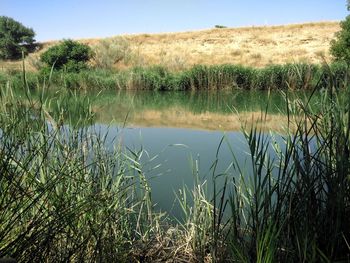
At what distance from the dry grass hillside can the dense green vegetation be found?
17.6 meters

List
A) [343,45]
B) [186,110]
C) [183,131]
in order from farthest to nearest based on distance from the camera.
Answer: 1. [343,45]
2. [186,110]
3. [183,131]

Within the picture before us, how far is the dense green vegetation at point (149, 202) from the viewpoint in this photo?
1348mm

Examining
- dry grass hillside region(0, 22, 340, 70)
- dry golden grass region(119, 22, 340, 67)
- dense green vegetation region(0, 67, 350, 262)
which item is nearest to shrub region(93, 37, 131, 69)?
dry grass hillside region(0, 22, 340, 70)

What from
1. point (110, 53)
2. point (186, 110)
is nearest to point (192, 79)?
point (186, 110)

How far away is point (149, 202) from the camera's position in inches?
97.6

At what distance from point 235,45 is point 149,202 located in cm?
2461

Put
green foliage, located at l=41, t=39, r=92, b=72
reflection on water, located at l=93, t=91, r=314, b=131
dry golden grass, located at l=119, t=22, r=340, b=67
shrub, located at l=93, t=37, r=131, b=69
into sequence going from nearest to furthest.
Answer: reflection on water, located at l=93, t=91, r=314, b=131 < green foliage, located at l=41, t=39, r=92, b=72 < shrub, located at l=93, t=37, r=131, b=69 < dry golden grass, located at l=119, t=22, r=340, b=67

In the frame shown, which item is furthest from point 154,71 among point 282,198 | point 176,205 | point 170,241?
point 282,198

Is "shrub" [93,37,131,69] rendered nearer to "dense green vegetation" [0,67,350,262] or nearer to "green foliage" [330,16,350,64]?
"green foliage" [330,16,350,64]

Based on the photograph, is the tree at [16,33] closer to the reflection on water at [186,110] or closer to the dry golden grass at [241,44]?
the dry golden grass at [241,44]

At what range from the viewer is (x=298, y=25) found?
1102 inches

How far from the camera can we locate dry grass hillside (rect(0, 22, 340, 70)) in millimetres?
22438

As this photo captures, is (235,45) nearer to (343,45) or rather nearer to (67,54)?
(67,54)

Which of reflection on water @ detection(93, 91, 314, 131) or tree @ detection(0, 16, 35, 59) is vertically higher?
tree @ detection(0, 16, 35, 59)
